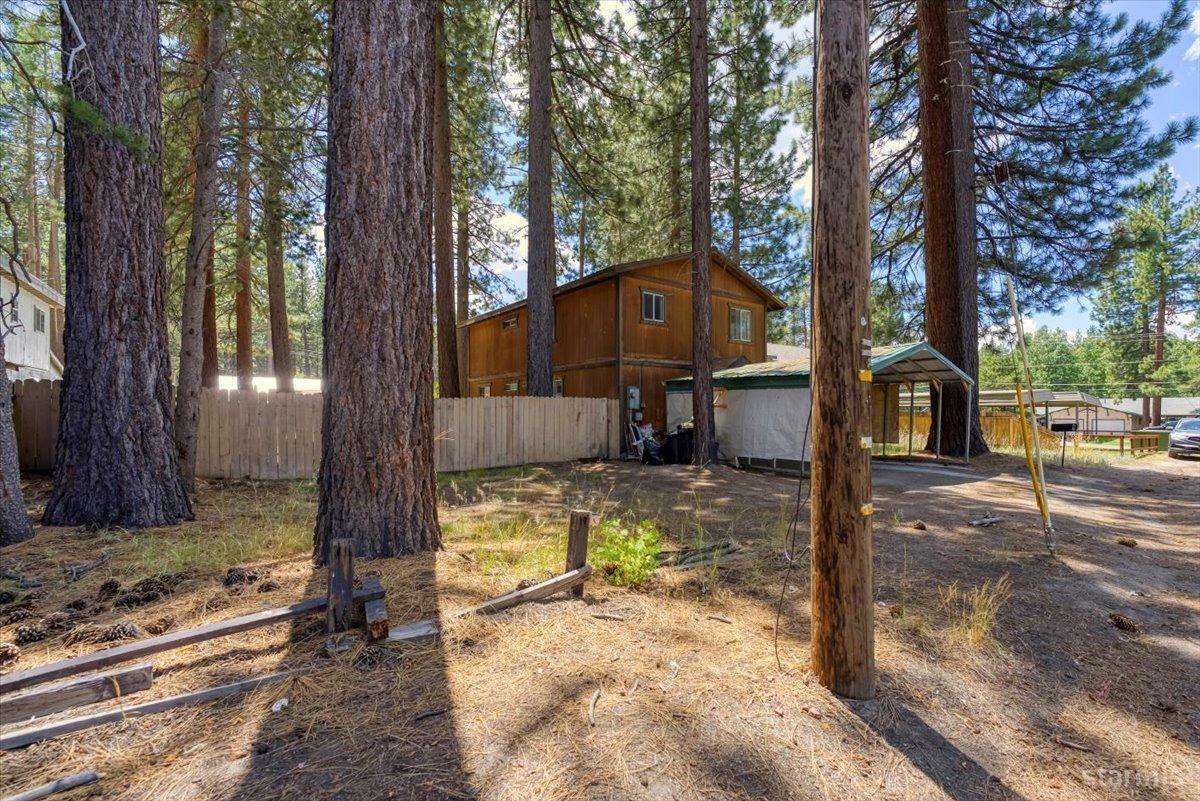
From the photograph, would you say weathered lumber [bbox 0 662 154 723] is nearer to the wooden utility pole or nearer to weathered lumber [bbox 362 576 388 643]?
weathered lumber [bbox 362 576 388 643]

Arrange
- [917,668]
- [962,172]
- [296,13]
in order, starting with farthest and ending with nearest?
1. [962,172]
2. [296,13]
3. [917,668]

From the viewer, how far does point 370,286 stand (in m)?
3.76

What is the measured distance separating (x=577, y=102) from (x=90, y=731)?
14.7m

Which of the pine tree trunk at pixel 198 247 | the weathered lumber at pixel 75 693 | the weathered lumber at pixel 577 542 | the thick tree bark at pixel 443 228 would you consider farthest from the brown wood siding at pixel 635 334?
the weathered lumber at pixel 75 693

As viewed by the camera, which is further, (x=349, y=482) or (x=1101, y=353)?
(x=1101, y=353)

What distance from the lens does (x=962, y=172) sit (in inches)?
467

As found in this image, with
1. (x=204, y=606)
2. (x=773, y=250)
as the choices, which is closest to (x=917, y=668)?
(x=204, y=606)

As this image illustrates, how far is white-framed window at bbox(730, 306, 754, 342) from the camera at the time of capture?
17.2 metres

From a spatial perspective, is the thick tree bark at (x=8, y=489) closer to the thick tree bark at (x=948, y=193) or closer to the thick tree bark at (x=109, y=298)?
the thick tree bark at (x=109, y=298)

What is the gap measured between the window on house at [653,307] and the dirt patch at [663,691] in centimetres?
1146

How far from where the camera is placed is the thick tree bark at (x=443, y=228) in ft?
39.3

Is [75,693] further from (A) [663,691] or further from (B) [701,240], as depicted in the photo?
(B) [701,240]

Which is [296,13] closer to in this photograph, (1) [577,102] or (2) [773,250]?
(1) [577,102]

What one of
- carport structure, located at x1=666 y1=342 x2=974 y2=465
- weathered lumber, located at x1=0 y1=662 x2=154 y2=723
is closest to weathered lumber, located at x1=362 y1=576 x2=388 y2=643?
weathered lumber, located at x1=0 y1=662 x2=154 y2=723
